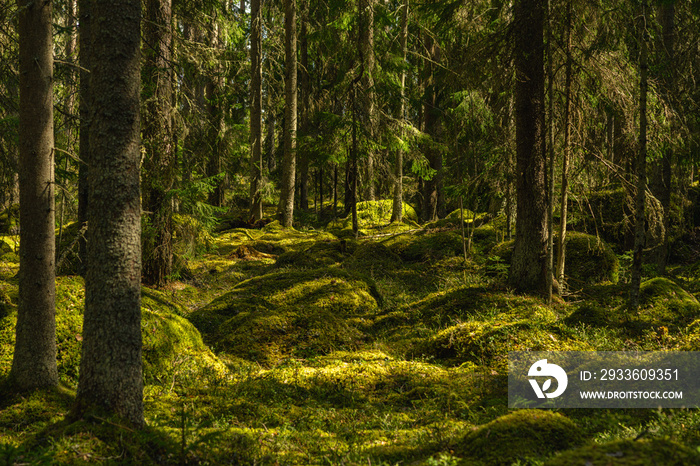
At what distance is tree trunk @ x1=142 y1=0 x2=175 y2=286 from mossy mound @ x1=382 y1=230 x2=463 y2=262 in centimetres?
734

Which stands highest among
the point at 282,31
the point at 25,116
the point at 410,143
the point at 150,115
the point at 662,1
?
the point at 282,31

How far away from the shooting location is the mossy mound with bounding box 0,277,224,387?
4949mm

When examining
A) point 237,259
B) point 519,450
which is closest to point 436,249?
point 237,259

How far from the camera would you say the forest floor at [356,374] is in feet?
10.2

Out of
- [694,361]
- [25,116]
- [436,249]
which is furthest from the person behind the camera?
[436,249]

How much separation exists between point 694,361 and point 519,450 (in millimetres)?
3363

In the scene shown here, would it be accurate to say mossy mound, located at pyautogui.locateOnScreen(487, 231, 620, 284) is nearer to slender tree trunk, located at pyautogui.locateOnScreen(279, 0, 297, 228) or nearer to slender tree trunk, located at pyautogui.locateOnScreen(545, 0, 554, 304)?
slender tree trunk, located at pyautogui.locateOnScreen(545, 0, 554, 304)

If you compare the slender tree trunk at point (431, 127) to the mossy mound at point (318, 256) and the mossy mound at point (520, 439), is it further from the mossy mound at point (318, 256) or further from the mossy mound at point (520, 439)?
the mossy mound at point (520, 439)

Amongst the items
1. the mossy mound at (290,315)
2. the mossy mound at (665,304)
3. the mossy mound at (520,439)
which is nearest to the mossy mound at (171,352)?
the mossy mound at (290,315)

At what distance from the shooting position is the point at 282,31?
22312mm

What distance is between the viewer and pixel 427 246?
44.0 feet

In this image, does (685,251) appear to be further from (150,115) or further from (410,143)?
(150,115)

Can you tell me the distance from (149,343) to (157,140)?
515 cm

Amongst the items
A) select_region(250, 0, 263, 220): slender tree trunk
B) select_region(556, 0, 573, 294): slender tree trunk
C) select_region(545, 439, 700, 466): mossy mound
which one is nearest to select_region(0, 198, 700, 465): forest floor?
select_region(545, 439, 700, 466): mossy mound
